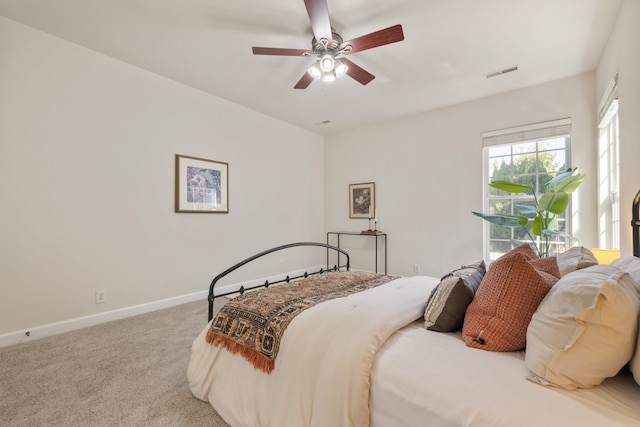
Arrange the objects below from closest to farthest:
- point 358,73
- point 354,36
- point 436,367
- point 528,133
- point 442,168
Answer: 1. point 436,367
2. point 354,36
3. point 358,73
4. point 528,133
5. point 442,168

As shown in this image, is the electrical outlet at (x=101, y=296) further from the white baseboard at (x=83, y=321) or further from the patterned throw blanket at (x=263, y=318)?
the patterned throw blanket at (x=263, y=318)

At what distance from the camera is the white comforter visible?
1147mm

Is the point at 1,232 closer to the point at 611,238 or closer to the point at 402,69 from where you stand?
the point at 402,69

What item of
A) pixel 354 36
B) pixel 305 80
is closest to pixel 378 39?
pixel 354 36

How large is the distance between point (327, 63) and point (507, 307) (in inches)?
88.3

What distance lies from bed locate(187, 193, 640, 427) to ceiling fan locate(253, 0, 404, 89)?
5.87 feet

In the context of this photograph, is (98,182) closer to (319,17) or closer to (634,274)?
(319,17)

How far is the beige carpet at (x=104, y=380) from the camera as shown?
1.64 m

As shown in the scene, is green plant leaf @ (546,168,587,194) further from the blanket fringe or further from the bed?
the blanket fringe

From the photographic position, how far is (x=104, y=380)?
198 centimetres

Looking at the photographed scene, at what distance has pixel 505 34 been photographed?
103 inches

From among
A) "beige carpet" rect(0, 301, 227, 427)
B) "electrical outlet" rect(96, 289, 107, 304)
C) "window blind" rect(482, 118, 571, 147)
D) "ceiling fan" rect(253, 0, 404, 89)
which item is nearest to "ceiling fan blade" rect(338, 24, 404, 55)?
"ceiling fan" rect(253, 0, 404, 89)

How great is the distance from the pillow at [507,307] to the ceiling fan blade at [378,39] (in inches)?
67.2

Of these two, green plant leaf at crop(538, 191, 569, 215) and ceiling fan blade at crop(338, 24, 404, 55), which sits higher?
ceiling fan blade at crop(338, 24, 404, 55)
